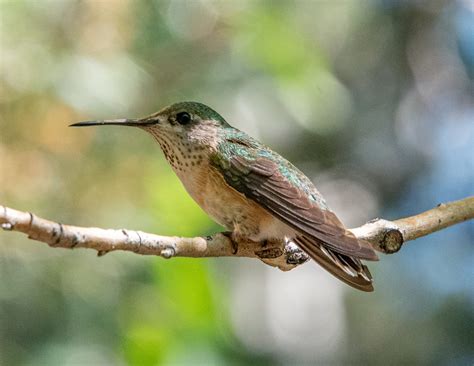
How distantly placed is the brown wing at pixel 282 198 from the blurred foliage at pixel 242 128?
0.34m

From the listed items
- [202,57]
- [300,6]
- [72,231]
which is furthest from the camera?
[300,6]

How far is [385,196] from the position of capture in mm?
5809

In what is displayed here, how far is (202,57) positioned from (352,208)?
6.67 feet

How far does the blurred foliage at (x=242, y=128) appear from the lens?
324cm

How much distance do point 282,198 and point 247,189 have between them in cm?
12

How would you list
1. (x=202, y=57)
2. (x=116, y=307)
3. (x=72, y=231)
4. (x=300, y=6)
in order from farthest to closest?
1. (x=300, y=6)
2. (x=202, y=57)
3. (x=116, y=307)
4. (x=72, y=231)

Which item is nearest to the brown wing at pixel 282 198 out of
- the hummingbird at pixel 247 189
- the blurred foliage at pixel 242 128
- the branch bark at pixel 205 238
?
the hummingbird at pixel 247 189

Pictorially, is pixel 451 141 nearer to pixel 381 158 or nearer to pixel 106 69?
pixel 381 158

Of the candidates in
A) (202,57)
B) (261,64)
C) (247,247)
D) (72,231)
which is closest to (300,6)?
(202,57)

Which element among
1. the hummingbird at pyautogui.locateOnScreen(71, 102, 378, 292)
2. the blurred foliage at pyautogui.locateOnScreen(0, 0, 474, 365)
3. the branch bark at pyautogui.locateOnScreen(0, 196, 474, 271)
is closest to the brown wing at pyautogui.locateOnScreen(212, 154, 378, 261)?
the hummingbird at pyautogui.locateOnScreen(71, 102, 378, 292)

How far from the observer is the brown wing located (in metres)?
2.32

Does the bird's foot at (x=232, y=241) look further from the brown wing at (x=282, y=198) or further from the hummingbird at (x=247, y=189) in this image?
the brown wing at (x=282, y=198)

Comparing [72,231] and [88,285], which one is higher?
[72,231]

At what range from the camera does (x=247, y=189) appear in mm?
2521
